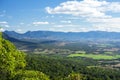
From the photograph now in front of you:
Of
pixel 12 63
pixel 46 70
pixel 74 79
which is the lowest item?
pixel 46 70

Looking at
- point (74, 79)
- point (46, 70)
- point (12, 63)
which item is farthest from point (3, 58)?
point (46, 70)

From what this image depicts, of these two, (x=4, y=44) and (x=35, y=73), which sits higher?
(x=4, y=44)

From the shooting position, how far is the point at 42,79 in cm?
6588

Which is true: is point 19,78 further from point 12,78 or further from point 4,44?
point 4,44

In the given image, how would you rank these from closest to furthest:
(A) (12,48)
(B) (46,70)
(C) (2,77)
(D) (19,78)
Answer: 1. (D) (19,78)
2. (C) (2,77)
3. (A) (12,48)
4. (B) (46,70)

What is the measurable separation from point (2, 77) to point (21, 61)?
833cm

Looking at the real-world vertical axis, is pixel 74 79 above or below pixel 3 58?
below

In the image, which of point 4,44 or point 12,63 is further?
point 4,44

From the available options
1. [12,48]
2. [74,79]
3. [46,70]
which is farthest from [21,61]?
[46,70]

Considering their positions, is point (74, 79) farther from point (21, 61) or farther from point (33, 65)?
point (33, 65)

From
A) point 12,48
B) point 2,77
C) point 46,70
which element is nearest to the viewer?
point 2,77

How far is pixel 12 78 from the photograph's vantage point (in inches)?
2447

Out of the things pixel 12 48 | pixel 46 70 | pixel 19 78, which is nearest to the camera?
pixel 19 78

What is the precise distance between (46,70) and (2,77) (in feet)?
388
